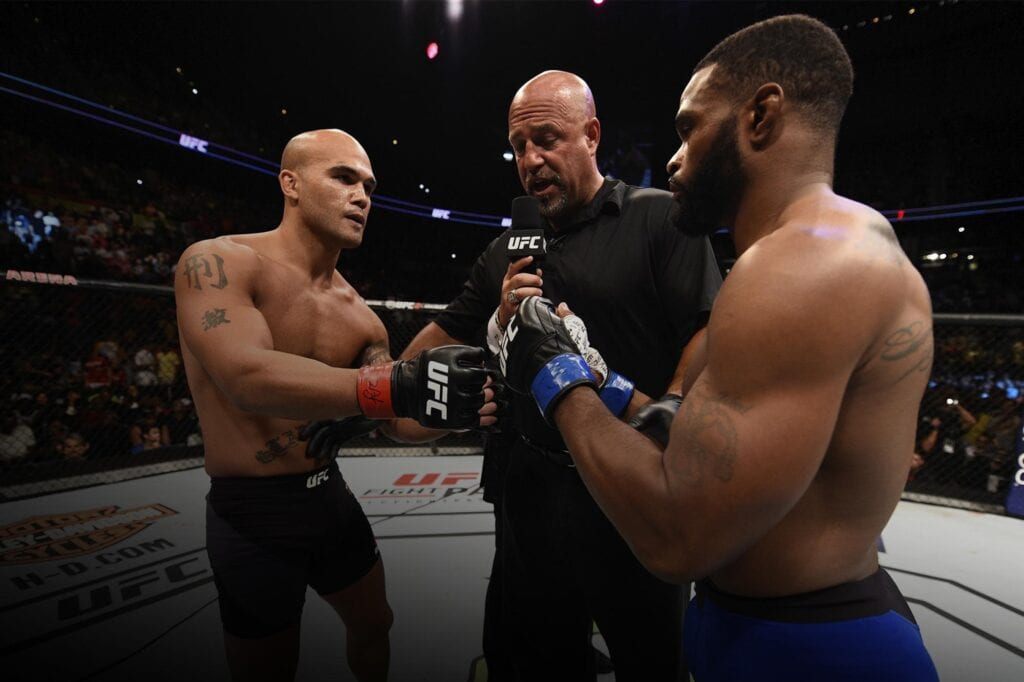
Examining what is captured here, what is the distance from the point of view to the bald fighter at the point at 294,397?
48.9 inches

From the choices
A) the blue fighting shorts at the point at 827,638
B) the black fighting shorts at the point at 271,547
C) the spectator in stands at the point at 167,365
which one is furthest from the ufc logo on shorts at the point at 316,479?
the spectator in stands at the point at 167,365

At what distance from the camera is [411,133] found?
11.3 metres

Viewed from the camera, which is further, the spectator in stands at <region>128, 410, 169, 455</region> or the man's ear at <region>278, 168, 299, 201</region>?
the spectator in stands at <region>128, 410, 169, 455</region>

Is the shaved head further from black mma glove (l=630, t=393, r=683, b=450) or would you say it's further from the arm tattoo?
the arm tattoo

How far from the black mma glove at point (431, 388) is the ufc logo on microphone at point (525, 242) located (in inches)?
11.5

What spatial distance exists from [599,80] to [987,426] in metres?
7.41

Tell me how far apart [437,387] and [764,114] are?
0.89m

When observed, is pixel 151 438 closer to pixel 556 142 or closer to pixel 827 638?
pixel 556 142

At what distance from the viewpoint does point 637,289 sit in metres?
1.41

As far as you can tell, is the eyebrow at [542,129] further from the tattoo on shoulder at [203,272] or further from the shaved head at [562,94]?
the tattoo on shoulder at [203,272]

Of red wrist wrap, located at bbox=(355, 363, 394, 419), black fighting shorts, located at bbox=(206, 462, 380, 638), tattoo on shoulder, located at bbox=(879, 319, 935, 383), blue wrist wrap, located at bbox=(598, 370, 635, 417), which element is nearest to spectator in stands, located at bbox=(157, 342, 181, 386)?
black fighting shorts, located at bbox=(206, 462, 380, 638)

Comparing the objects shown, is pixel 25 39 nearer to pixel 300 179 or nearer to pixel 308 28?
pixel 308 28

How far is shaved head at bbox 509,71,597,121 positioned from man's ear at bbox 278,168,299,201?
818 mm

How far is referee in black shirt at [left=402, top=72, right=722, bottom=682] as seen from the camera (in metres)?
1.25
